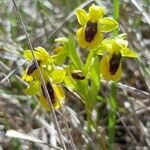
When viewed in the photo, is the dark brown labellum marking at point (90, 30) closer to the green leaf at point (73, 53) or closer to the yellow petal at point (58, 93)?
the green leaf at point (73, 53)

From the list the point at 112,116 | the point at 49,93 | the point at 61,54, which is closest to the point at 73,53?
the point at 61,54

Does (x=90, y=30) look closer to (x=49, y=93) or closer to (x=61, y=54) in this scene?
(x=61, y=54)

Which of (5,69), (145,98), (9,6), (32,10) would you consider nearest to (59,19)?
(32,10)

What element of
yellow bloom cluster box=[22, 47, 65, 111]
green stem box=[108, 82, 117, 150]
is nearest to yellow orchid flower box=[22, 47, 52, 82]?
yellow bloom cluster box=[22, 47, 65, 111]

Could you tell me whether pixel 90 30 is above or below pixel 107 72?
above

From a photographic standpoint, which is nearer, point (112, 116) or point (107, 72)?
point (107, 72)

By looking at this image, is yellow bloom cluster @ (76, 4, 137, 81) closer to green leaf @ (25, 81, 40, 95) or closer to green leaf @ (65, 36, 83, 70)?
green leaf @ (65, 36, 83, 70)
